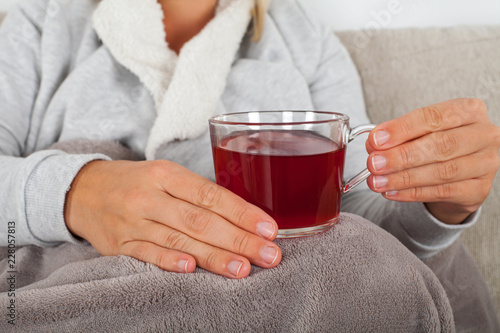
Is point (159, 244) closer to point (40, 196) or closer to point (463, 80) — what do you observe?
point (40, 196)

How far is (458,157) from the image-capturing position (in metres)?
0.54

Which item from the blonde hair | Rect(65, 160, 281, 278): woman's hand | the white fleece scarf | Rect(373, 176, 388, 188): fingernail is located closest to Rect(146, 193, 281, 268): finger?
Rect(65, 160, 281, 278): woman's hand

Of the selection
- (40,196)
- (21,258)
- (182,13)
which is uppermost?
(182,13)

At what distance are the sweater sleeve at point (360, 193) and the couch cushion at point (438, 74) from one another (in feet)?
0.23

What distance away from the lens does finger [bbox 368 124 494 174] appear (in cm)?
49

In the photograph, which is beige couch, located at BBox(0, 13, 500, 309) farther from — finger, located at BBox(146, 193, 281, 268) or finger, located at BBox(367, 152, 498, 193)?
finger, located at BBox(146, 193, 281, 268)

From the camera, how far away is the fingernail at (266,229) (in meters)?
0.45

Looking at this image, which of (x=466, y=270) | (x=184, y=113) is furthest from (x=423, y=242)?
(x=184, y=113)

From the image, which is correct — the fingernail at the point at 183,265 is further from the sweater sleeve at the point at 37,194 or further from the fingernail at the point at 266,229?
the sweater sleeve at the point at 37,194

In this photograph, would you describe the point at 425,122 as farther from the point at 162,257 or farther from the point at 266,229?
the point at 162,257

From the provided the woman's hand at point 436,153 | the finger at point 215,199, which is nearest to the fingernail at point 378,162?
the woman's hand at point 436,153

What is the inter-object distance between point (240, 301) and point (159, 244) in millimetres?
136

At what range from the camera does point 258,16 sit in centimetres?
101

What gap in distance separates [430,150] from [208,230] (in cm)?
31
